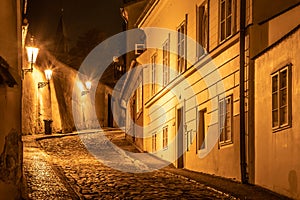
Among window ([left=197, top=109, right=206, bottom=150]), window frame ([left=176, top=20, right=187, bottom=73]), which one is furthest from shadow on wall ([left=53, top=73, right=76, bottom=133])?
window ([left=197, top=109, right=206, bottom=150])

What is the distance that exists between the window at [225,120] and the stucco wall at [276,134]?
5.12ft

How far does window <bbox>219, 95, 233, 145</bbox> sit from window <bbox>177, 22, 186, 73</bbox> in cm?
426

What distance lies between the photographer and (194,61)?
17.4 meters

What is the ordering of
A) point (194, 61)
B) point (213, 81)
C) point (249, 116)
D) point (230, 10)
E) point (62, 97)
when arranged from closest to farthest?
1. point (249, 116)
2. point (230, 10)
3. point (213, 81)
4. point (194, 61)
5. point (62, 97)

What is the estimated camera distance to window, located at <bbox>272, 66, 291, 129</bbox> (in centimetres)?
1055

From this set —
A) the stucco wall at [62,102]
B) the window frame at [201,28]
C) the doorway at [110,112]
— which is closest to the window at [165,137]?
the window frame at [201,28]

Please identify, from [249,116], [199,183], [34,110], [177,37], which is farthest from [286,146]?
[34,110]

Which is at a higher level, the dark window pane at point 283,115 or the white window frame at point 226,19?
the white window frame at point 226,19

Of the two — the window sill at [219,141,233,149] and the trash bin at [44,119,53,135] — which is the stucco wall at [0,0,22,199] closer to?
the window sill at [219,141,233,149]

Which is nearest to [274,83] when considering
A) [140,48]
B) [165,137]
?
[165,137]

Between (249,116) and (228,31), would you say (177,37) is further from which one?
(249,116)

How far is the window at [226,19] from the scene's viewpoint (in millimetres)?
14219

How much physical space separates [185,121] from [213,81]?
3.43 meters

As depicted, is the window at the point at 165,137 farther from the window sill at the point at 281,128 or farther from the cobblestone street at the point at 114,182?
the window sill at the point at 281,128
